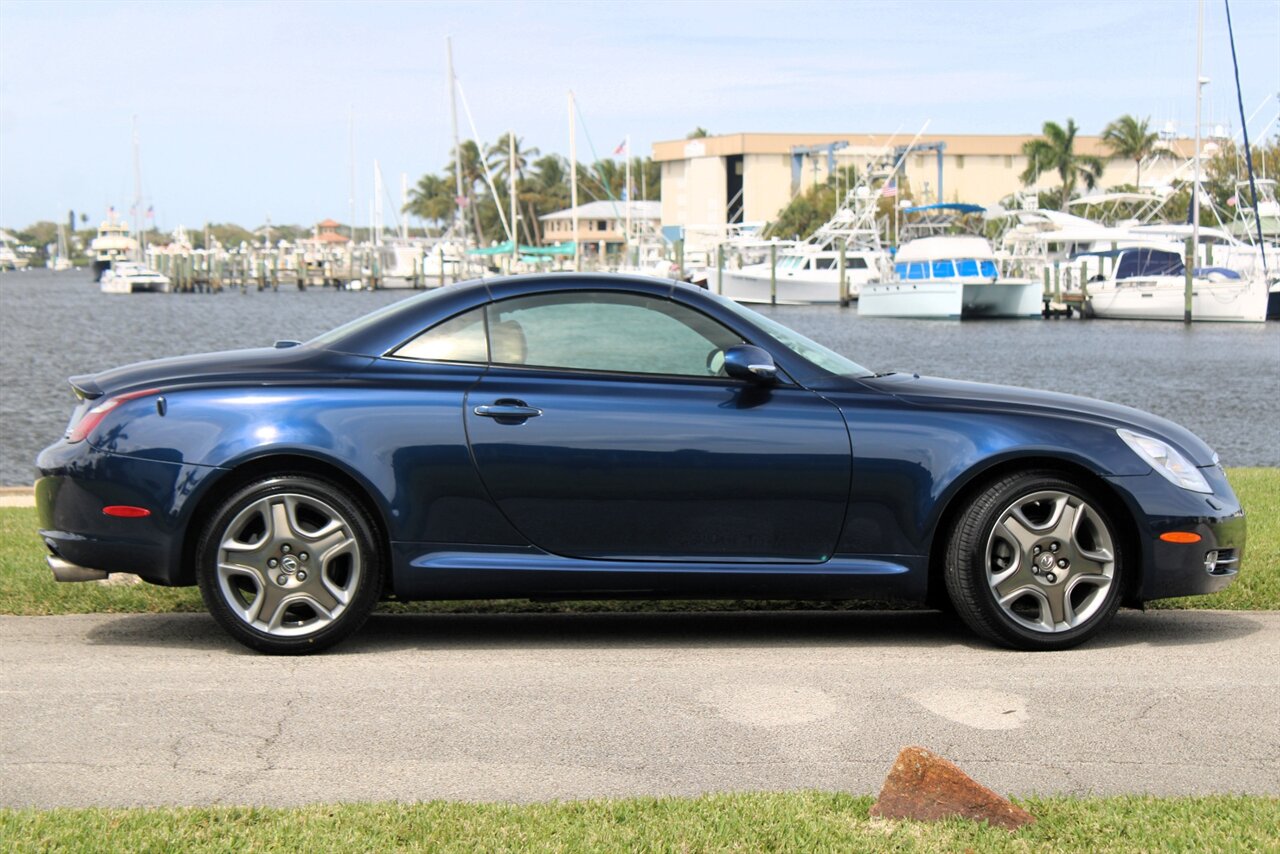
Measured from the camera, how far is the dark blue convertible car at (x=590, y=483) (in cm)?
592

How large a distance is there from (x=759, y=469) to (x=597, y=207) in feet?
479

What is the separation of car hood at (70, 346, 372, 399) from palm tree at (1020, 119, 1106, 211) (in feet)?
339

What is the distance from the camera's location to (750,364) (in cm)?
597

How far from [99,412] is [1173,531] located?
4.18 m

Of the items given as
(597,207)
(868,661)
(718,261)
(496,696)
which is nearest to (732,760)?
(496,696)

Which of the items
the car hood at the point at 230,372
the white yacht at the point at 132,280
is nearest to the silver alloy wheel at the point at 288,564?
the car hood at the point at 230,372

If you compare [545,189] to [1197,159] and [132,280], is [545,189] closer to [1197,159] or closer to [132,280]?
[132,280]

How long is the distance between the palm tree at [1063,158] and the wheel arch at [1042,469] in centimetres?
10236

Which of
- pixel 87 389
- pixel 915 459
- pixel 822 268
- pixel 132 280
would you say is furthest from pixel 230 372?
pixel 132 280

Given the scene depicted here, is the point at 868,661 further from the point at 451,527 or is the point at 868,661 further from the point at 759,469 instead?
the point at 451,527

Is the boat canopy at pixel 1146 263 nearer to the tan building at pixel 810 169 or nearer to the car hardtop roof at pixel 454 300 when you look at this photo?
the car hardtop roof at pixel 454 300

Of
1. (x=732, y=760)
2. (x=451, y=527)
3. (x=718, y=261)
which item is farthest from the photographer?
(x=718, y=261)

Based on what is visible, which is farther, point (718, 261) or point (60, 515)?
point (718, 261)

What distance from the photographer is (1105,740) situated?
4.90 metres
